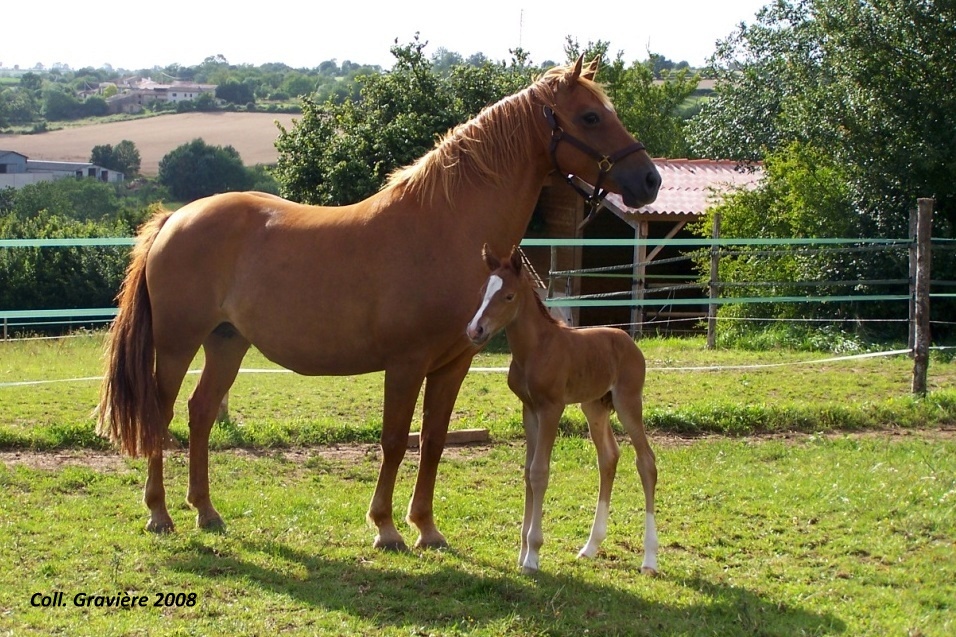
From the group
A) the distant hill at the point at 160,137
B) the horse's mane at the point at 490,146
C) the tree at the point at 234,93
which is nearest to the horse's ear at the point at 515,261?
the horse's mane at the point at 490,146

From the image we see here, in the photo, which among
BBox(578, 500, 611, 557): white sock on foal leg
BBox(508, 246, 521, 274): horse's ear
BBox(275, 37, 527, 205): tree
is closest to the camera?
BBox(508, 246, 521, 274): horse's ear

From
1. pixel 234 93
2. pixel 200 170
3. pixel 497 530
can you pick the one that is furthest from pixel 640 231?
pixel 234 93

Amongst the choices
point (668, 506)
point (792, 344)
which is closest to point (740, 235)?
point (792, 344)

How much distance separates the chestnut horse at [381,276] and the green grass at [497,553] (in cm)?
46

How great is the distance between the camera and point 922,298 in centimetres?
948

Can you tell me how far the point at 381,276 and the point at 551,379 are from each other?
3.51ft

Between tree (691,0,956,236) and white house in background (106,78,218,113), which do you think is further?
white house in background (106,78,218,113)

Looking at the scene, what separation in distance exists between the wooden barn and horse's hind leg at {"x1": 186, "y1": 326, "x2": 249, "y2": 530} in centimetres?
1303

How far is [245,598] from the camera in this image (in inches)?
174

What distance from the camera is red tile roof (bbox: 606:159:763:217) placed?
1847 centimetres

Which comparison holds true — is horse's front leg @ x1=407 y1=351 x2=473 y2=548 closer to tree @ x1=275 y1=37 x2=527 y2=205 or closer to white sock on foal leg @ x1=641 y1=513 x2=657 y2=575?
white sock on foal leg @ x1=641 y1=513 x2=657 y2=575

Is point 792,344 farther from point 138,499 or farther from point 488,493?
point 138,499

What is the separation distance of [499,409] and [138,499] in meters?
3.81

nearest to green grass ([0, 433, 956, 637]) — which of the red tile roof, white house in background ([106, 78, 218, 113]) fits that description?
the red tile roof
